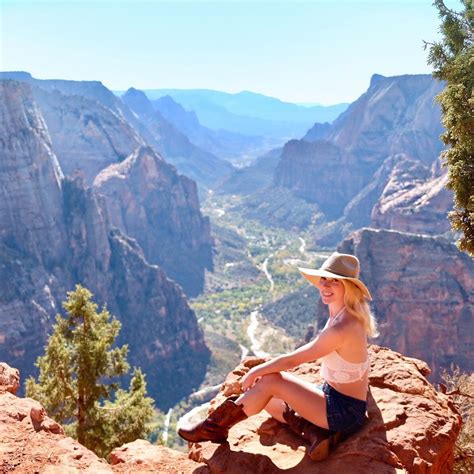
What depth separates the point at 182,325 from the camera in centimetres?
8231

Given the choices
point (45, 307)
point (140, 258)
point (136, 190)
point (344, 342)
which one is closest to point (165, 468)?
point (344, 342)

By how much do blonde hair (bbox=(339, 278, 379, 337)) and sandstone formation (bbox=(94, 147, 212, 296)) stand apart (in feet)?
378

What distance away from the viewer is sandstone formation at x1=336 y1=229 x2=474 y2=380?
153 ft

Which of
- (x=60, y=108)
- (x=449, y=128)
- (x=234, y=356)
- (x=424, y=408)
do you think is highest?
(x=60, y=108)

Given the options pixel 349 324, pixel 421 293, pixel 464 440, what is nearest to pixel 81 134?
pixel 421 293

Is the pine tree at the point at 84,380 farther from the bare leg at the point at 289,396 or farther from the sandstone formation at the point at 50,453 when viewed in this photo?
the bare leg at the point at 289,396

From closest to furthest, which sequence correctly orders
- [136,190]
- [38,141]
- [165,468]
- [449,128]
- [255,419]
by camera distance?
1. [165,468]
2. [255,419]
3. [449,128]
4. [38,141]
5. [136,190]

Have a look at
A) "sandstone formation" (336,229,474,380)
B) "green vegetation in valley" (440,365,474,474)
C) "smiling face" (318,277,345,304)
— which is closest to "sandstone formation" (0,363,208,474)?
"smiling face" (318,277,345,304)

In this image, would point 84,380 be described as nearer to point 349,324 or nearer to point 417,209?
point 349,324

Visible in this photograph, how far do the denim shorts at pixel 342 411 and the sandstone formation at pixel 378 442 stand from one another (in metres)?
0.25

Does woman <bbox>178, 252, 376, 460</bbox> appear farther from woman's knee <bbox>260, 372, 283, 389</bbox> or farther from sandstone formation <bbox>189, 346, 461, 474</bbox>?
sandstone formation <bbox>189, 346, 461, 474</bbox>

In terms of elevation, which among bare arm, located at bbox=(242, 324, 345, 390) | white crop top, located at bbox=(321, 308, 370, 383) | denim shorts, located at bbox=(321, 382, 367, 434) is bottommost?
denim shorts, located at bbox=(321, 382, 367, 434)

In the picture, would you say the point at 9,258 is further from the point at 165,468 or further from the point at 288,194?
the point at 288,194

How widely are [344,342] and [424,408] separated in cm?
222
